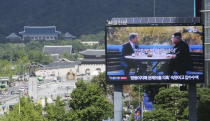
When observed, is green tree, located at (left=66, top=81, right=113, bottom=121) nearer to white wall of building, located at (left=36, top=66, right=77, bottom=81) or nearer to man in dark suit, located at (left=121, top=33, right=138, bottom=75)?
man in dark suit, located at (left=121, top=33, right=138, bottom=75)

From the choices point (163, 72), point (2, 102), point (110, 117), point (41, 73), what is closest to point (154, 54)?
point (163, 72)

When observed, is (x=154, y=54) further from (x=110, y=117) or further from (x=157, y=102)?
(x=110, y=117)

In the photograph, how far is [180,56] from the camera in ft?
165

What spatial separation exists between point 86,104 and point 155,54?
45.4 ft

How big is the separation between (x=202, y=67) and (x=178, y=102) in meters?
17.1

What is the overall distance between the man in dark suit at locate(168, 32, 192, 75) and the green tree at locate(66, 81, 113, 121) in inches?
519

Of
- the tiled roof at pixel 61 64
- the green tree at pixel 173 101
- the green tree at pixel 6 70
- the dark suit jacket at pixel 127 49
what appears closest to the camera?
the dark suit jacket at pixel 127 49

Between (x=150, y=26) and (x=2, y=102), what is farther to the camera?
(x=2, y=102)

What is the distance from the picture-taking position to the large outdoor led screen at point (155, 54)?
5006 cm

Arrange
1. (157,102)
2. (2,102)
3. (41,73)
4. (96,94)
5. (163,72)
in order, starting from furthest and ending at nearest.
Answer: (41,73)
(2,102)
(157,102)
(96,94)
(163,72)

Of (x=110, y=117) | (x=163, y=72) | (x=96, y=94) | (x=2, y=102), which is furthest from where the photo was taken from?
(x=2, y=102)

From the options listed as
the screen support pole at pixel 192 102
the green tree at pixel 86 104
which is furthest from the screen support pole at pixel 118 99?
the green tree at pixel 86 104

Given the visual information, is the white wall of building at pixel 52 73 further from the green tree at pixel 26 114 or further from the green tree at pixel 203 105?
the green tree at pixel 203 105

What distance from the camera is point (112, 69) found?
5016 cm
